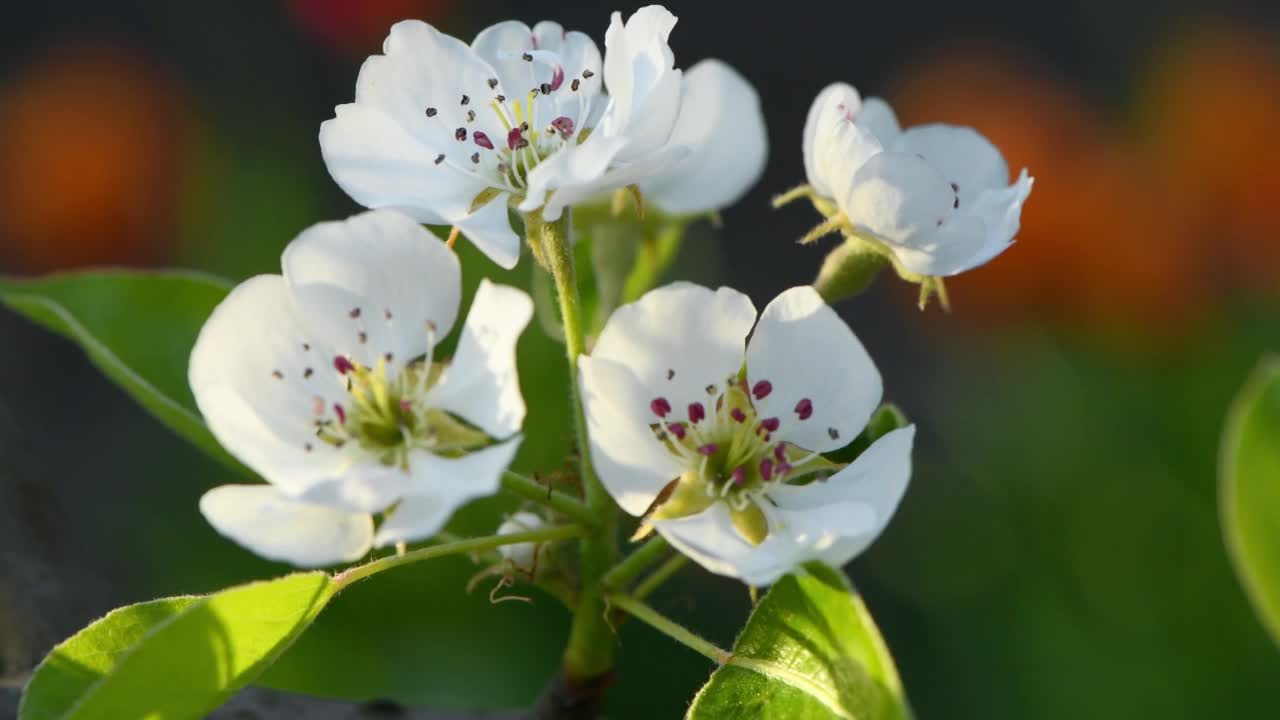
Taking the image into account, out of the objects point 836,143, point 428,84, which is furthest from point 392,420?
point 836,143

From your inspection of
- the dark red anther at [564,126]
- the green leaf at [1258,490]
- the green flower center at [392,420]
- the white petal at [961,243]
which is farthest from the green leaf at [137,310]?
the green leaf at [1258,490]

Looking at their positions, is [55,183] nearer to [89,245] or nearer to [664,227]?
[89,245]

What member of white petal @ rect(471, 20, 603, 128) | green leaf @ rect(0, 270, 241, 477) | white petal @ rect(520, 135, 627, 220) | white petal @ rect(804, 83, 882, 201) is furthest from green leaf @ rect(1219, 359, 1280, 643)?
green leaf @ rect(0, 270, 241, 477)

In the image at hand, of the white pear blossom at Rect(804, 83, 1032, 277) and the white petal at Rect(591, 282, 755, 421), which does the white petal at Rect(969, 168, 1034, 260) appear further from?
the white petal at Rect(591, 282, 755, 421)

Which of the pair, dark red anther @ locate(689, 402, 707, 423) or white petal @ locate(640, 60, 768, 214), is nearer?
dark red anther @ locate(689, 402, 707, 423)

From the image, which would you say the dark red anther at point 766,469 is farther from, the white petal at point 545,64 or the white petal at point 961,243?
the white petal at point 545,64

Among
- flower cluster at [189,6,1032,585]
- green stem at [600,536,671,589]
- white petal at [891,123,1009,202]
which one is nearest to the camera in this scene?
flower cluster at [189,6,1032,585]

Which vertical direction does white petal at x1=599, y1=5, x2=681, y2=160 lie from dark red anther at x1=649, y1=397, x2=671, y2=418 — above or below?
above

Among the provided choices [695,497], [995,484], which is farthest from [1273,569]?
[995,484]
